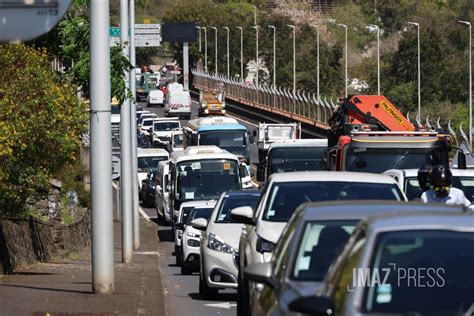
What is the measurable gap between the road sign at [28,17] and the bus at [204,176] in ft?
92.6

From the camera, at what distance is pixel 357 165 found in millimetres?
24750

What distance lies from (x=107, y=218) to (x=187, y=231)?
23.5ft

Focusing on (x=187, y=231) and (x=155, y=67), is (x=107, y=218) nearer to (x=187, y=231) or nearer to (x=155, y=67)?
(x=187, y=231)

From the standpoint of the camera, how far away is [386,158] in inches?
972

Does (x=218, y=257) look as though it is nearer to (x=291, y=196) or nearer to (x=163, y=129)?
(x=291, y=196)

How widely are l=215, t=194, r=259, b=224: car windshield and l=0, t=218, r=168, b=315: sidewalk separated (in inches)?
55.4

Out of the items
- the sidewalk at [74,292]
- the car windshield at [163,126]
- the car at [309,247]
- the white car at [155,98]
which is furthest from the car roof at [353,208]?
the white car at [155,98]

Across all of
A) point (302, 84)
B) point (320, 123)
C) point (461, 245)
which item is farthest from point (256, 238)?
point (302, 84)

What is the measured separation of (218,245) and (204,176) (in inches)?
775

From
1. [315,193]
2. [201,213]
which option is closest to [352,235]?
[315,193]

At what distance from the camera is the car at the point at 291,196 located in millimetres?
13727

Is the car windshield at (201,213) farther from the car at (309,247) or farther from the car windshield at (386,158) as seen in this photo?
the car at (309,247)

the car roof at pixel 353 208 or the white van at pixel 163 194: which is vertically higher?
the car roof at pixel 353 208

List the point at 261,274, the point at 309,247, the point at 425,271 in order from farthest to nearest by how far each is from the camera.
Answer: the point at 309,247, the point at 261,274, the point at 425,271
